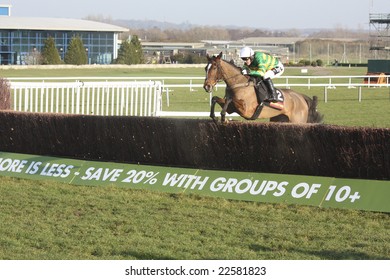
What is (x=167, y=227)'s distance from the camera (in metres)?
8.24

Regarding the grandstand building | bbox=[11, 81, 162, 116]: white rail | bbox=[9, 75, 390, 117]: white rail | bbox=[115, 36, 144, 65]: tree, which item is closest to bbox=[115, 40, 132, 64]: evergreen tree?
bbox=[115, 36, 144, 65]: tree

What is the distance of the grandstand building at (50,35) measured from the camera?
68.6 metres

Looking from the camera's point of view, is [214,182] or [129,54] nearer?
[214,182]

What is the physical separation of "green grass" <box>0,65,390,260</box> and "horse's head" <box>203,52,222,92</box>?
68.1 inches

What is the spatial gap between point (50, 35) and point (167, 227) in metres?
64.7

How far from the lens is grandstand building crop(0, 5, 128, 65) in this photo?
68.6m

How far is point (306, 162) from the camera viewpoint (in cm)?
1009

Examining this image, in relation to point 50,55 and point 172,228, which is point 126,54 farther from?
point 172,228

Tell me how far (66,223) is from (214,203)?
1.84m

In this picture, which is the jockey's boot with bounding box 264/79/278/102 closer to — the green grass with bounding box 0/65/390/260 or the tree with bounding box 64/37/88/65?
the green grass with bounding box 0/65/390/260

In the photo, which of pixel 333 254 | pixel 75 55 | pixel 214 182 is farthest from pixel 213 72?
pixel 75 55

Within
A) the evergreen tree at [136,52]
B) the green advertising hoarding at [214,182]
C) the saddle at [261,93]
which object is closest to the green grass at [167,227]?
the green advertising hoarding at [214,182]

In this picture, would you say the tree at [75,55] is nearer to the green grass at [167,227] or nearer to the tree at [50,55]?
the tree at [50,55]

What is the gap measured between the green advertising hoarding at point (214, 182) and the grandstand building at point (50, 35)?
55219 millimetres
